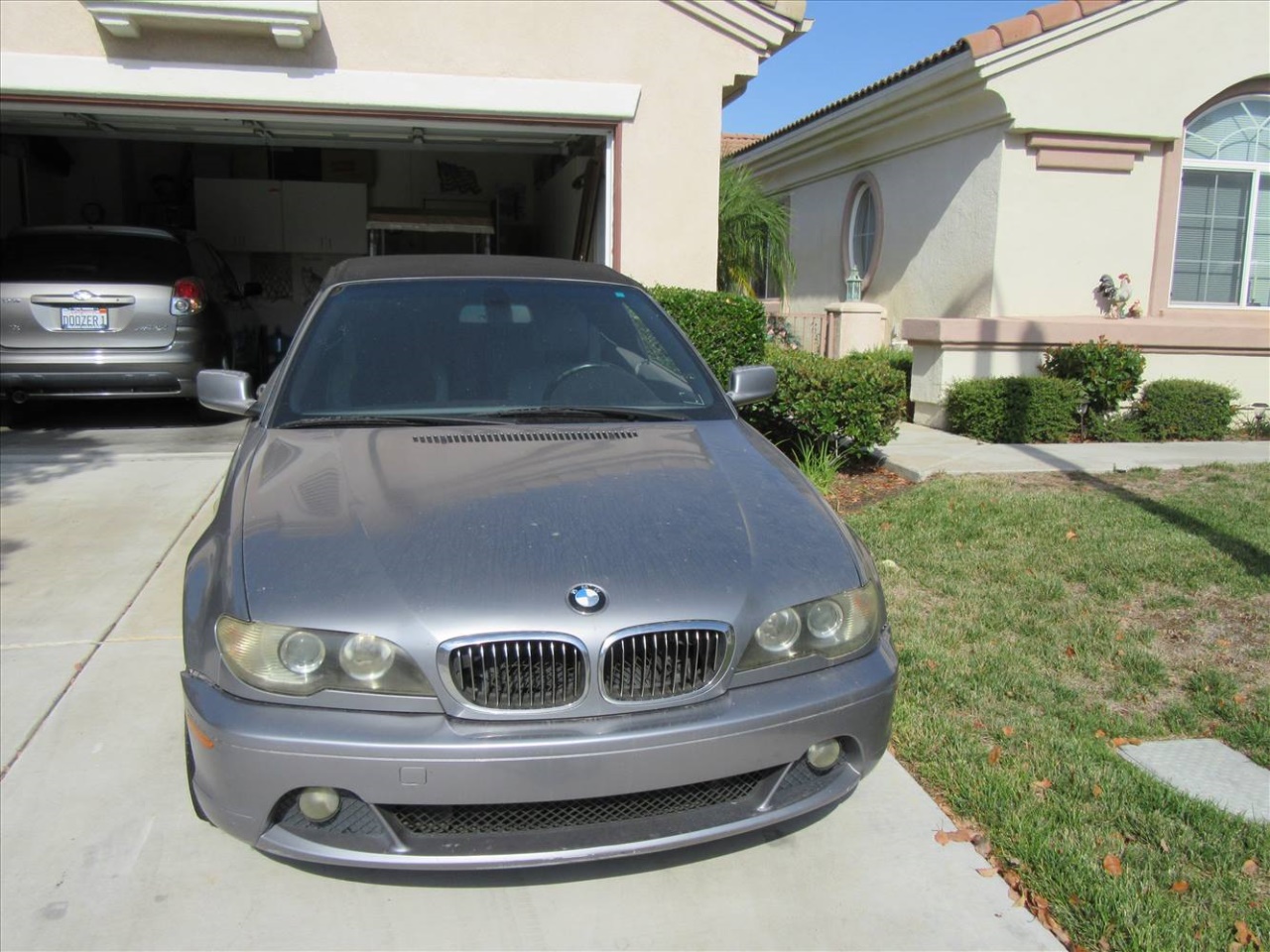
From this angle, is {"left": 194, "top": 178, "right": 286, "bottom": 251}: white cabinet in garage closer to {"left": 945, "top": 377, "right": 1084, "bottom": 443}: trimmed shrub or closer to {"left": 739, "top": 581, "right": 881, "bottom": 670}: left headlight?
{"left": 945, "top": 377, "right": 1084, "bottom": 443}: trimmed shrub

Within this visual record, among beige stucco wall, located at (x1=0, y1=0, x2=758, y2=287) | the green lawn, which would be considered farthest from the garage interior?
the green lawn

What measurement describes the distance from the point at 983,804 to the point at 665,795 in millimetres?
1197

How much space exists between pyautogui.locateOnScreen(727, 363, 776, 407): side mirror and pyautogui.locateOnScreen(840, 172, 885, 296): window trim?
28.2 feet

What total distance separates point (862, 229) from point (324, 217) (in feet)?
24.4

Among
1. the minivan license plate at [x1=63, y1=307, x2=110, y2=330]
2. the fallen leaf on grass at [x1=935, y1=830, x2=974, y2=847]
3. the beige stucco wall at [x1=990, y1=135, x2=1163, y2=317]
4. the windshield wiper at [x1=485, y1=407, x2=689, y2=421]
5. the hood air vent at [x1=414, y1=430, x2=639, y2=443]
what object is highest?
the beige stucco wall at [x1=990, y1=135, x2=1163, y2=317]

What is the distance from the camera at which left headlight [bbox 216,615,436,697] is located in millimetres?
2428

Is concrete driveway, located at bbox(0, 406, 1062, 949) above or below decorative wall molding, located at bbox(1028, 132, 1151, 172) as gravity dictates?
below

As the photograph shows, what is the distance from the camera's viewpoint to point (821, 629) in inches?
108

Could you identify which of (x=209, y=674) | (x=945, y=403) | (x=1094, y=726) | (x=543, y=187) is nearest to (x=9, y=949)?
(x=209, y=674)

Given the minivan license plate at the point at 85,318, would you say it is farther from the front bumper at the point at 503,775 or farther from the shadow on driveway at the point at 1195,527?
the shadow on driveway at the point at 1195,527

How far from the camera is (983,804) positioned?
10.5 feet

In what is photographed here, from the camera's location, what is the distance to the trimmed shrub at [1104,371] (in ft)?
29.2

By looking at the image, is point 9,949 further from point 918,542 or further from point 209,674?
point 918,542

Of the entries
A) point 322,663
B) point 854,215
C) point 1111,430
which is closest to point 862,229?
point 854,215
